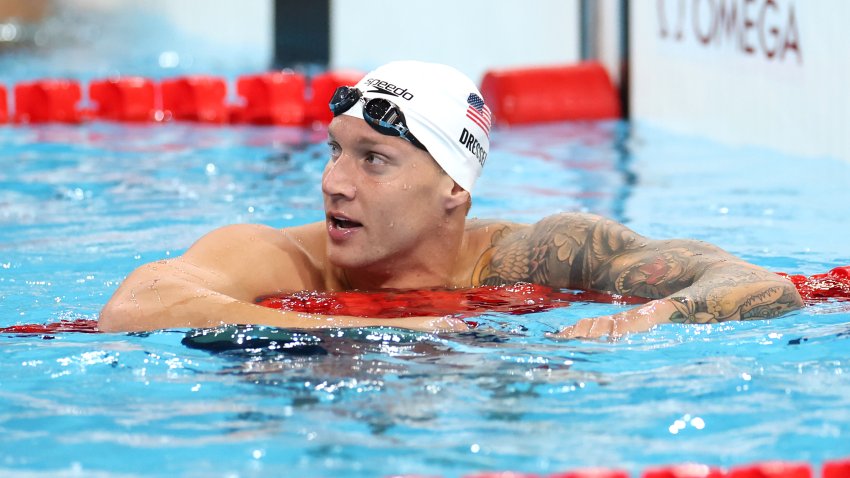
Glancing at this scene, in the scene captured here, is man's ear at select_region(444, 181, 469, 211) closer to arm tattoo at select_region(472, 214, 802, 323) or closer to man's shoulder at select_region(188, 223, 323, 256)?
arm tattoo at select_region(472, 214, 802, 323)

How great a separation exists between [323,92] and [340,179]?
6.16 m

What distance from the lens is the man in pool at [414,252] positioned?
339 centimetres

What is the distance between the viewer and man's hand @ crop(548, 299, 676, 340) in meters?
3.28

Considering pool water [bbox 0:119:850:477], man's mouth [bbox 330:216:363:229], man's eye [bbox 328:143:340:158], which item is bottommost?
pool water [bbox 0:119:850:477]

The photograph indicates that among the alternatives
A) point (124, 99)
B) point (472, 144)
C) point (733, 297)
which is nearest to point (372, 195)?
point (472, 144)

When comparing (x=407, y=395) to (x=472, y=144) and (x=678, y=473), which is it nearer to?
(x=678, y=473)

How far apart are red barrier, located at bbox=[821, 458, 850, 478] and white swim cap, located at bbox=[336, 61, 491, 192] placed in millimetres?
1742

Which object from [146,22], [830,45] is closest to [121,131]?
[830,45]

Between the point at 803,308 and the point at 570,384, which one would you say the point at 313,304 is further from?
the point at 803,308

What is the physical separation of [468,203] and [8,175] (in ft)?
13.4

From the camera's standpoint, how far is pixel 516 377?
9.86ft

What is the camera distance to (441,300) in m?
3.80

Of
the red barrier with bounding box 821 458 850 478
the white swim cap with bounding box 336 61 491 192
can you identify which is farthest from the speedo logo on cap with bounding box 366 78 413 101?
the red barrier with bounding box 821 458 850 478

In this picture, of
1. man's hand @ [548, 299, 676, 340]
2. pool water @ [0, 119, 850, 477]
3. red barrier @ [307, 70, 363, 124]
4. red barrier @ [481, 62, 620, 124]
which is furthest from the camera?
red barrier @ [307, 70, 363, 124]
